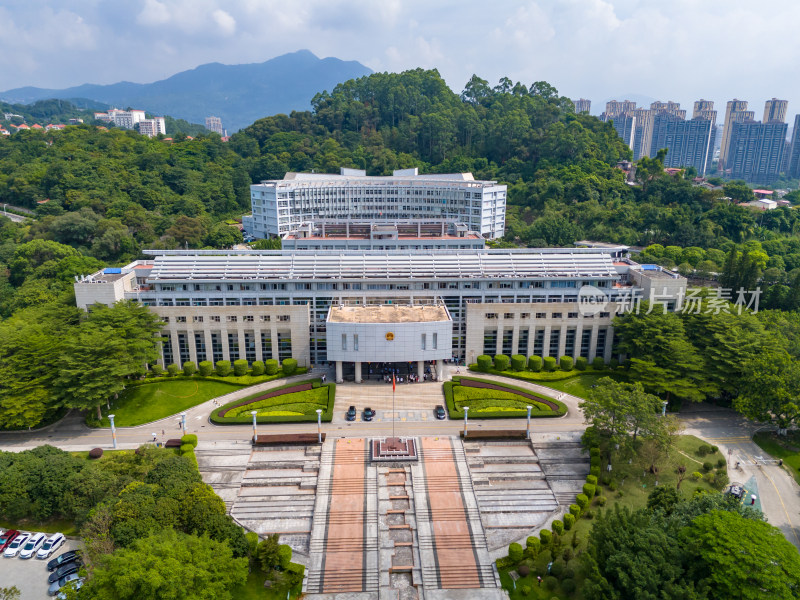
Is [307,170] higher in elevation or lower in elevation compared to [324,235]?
higher

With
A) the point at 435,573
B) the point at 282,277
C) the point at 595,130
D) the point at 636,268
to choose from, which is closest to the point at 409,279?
the point at 282,277

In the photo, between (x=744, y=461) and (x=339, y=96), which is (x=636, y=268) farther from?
(x=339, y=96)

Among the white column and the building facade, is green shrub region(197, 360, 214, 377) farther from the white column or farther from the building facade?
the building facade

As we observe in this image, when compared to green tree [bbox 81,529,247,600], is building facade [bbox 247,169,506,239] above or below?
above

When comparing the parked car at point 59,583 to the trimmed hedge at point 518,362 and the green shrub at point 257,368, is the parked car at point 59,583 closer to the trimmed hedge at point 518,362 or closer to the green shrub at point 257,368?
the green shrub at point 257,368

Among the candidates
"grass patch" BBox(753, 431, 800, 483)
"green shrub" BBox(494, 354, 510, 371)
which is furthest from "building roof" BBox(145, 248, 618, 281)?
"grass patch" BBox(753, 431, 800, 483)
